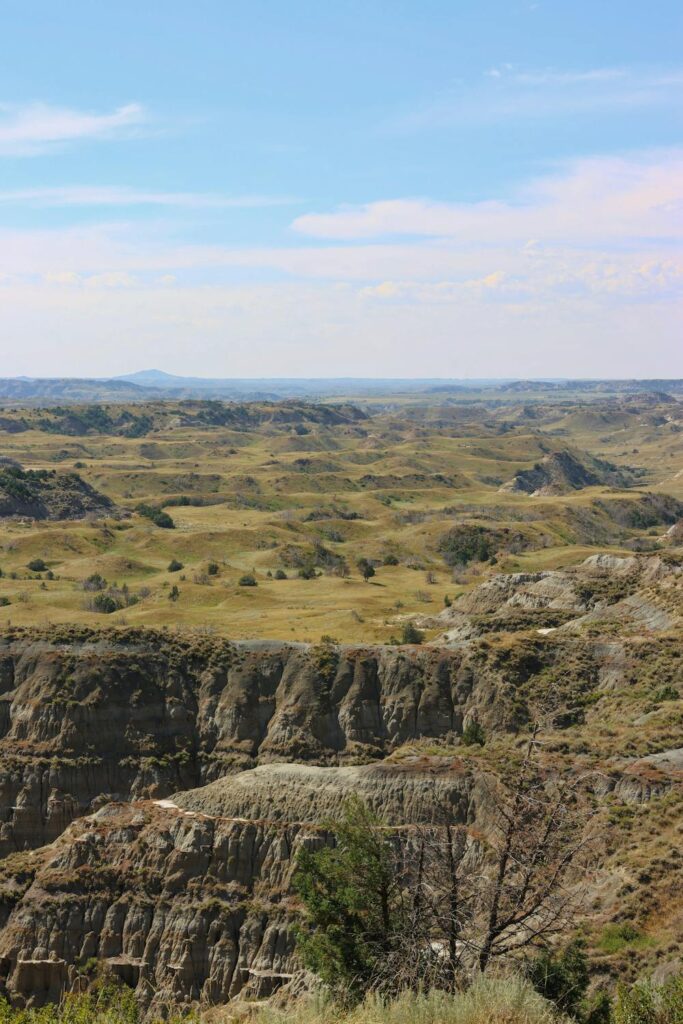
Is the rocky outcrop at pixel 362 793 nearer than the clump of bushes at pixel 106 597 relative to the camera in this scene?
Yes

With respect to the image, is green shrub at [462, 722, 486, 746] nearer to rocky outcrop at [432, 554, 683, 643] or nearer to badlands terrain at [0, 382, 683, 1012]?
→ badlands terrain at [0, 382, 683, 1012]

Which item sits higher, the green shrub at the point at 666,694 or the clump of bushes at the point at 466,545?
the green shrub at the point at 666,694

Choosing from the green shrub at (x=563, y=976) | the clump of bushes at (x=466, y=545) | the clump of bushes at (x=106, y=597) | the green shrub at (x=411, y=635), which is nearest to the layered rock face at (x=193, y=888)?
the green shrub at (x=563, y=976)

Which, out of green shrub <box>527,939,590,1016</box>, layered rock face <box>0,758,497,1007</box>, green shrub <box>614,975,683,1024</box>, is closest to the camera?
green shrub <box>614,975,683,1024</box>

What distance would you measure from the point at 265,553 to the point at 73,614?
4478cm

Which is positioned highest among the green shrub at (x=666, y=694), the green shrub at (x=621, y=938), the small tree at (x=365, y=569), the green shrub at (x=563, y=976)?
the green shrub at (x=666, y=694)

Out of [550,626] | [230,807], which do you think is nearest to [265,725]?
[230,807]

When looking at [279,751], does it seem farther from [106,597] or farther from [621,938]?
[106,597]

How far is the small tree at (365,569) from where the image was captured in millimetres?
127562

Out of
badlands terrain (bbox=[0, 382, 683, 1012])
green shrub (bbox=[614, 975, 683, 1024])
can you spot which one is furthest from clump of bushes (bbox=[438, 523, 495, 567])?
green shrub (bbox=[614, 975, 683, 1024])

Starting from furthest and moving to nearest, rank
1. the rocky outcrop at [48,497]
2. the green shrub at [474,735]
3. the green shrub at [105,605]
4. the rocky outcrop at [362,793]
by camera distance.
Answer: the rocky outcrop at [48,497] < the green shrub at [105,605] < the green shrub at [474,735] < the rocky outcrop at [362,793]

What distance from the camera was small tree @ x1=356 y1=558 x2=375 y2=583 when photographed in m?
128

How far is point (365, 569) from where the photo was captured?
129625 millimetres

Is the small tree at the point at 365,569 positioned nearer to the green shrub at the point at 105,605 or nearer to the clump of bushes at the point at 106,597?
the clump of bushes at the point at 106,597
